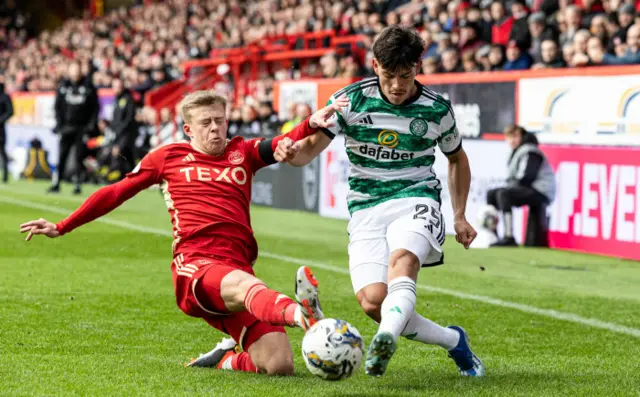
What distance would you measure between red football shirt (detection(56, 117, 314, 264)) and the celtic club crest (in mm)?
494

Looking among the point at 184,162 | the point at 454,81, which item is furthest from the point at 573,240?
the point at 184,162

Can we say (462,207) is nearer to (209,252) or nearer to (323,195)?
(209,252)

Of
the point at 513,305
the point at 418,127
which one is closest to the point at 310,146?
the point at 418,127

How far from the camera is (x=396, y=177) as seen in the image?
555 centimetres

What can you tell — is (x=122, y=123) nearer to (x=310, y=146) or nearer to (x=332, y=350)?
(x=310, y=146)

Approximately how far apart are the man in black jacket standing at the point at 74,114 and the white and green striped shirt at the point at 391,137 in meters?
14.6

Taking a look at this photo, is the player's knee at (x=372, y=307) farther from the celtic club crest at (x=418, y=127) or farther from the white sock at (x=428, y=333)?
the celtic club crest at (x=418, y=127)

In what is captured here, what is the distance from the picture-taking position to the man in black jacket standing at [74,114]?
1977 centimetres

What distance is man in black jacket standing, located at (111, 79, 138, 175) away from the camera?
2203 cm

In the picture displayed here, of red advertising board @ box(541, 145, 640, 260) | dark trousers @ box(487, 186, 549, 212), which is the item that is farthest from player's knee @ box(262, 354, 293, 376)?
dark trousers @ box(487, 186, 549, 212)

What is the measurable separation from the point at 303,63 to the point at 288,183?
6.04m

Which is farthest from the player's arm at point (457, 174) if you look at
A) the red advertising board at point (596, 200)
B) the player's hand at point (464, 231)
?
the red advertising board at point (596, 200)

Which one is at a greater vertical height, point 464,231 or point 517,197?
point 464,231

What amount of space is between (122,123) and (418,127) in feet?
56.0
